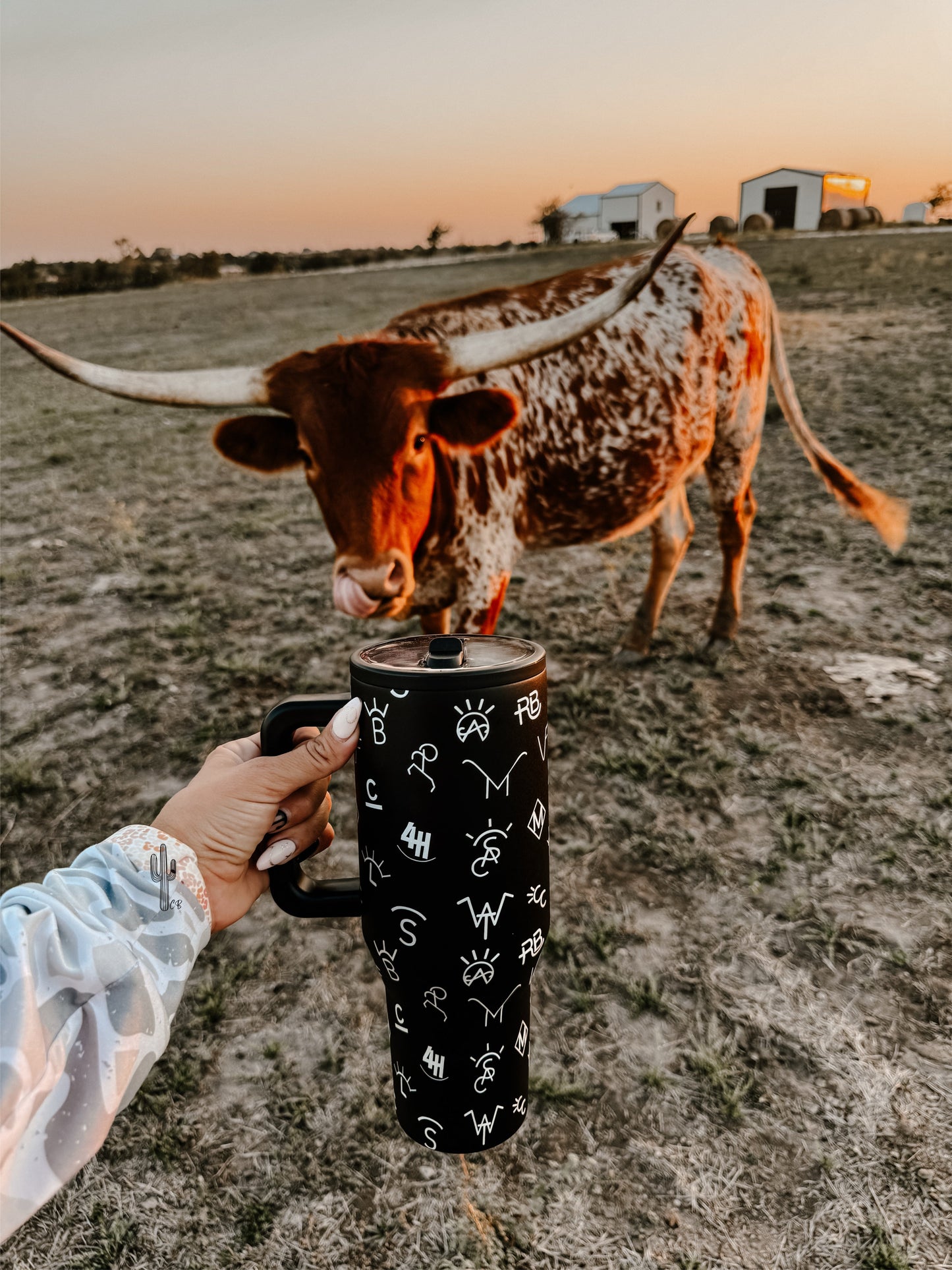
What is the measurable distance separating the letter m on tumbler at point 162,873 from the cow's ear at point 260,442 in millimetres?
1940

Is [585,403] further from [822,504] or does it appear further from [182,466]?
[182,466]

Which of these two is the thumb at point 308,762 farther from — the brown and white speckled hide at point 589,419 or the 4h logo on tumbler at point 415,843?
the brown and white speckled hide at point 589,419

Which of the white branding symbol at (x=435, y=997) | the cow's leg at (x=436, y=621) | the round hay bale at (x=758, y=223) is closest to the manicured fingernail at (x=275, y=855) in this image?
the white branding symbol at (x=435, y=997)

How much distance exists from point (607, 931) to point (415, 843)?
1.61 metres

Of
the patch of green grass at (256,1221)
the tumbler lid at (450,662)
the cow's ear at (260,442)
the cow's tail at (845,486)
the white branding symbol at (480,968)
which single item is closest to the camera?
the tumbler lid at (450,662)

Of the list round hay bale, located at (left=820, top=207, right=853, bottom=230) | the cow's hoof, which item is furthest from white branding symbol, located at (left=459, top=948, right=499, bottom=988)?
round hay bale, located at (left=820, top=207, right=853, bottom=230)

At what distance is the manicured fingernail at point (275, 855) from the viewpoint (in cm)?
104

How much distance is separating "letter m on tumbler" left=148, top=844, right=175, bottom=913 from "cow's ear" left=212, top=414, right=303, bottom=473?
194 cm

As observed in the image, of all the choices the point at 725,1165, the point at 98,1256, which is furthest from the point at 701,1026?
the point at 98,1256

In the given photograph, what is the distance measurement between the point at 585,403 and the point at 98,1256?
287cm

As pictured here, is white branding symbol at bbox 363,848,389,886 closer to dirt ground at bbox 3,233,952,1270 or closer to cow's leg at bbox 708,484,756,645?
dirt ground at bbox 3,233,952,1270

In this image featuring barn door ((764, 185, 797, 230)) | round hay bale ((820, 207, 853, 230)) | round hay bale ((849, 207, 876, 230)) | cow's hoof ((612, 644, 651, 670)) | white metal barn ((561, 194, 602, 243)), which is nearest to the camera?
cow's hoof ((612, 644, 651, 670))

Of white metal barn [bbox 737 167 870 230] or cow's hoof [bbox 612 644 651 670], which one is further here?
white metal barn [bbox 737 167 870 230]

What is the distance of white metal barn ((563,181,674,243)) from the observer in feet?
135
